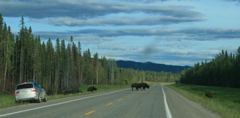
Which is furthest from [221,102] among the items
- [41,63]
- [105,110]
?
[41,63]

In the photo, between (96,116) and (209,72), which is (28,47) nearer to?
(96,116)

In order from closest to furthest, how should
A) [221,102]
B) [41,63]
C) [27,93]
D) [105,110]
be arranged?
[105,110], [27,93], [221,102], [41,63]

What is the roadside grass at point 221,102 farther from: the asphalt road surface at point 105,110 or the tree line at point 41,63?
the tree line at point 41,63

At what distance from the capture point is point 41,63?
99750 millimetres

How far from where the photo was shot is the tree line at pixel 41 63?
250ft

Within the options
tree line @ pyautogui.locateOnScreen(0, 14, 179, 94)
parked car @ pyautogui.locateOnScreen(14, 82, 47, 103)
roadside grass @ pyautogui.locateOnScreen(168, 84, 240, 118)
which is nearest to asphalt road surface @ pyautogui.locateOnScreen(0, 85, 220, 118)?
roadside grass @ pyautogui.locateOnScreen(168, 84, 240, 118)

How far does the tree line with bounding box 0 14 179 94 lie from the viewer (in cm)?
7606

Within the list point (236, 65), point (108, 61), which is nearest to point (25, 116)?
point (236, 65)

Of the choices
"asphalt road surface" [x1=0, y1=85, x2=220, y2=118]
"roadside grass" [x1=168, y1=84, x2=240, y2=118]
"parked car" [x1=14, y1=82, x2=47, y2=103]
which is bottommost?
"roadside grass" [x1=168, y1=84, x2=240, y2=118]

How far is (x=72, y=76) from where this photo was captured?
12231 cm

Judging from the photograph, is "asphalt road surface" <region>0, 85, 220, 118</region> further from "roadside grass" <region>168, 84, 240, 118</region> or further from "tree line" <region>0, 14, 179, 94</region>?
"tree line" <region>0, 14, 179, 94</region>

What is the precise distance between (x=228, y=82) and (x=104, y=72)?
2948 inches

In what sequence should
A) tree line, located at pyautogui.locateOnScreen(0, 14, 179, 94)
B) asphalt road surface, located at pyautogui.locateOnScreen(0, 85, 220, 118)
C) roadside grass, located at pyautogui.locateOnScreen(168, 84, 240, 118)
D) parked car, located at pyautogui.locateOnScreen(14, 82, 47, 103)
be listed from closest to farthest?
asphalt road surface, located at pyautogui.locateOnScreen(0, 85, 220, 118)
roadside grass, located at pyautogui.locateOnScreen(168, 84, 240, 118)
parked car, located at pyautogui.locateOnScreen(14, 82, 47, 103)
tree line, located at pyautogui.locateOnScreen(0, 14, 179, 94)

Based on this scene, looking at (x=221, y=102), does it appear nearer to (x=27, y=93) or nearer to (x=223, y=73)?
(x=27, y=93)
